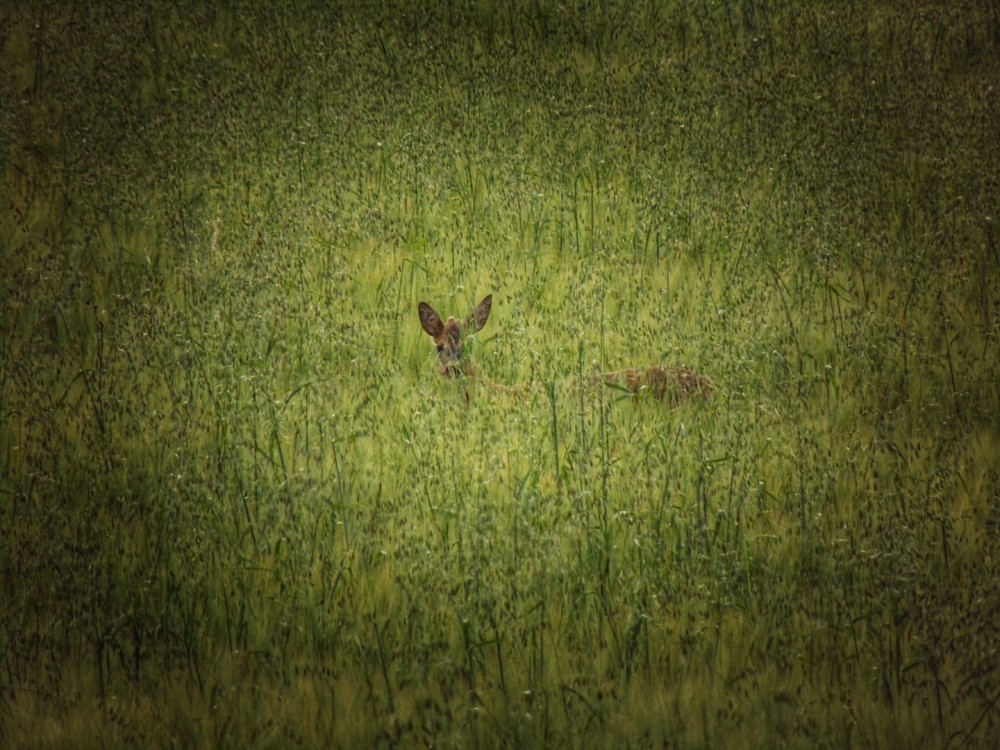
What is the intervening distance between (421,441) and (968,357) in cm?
286

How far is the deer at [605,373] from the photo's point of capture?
5.04m

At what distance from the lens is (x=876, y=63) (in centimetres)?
839

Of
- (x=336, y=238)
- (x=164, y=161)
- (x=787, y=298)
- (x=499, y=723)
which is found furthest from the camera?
(x=164, y=161)

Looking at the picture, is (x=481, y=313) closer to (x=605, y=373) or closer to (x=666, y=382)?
(x=605, y=373)

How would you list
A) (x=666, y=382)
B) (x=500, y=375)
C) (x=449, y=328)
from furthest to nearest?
(x=449, y=328)
(x=500, y=375)
(x=666, y=382)

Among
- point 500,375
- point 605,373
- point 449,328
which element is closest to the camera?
point 605,373

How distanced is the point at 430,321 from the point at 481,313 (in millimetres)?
281

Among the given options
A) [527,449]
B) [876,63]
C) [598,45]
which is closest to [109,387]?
[527,449]

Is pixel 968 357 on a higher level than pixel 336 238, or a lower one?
lower

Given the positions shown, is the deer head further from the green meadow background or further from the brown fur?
the brown fur

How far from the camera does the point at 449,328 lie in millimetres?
5742

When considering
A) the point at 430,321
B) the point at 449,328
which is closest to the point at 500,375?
the point at 449,328

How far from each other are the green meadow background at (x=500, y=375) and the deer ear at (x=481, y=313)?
220 millimetres

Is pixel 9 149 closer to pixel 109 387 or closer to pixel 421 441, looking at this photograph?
pixel 109 387
